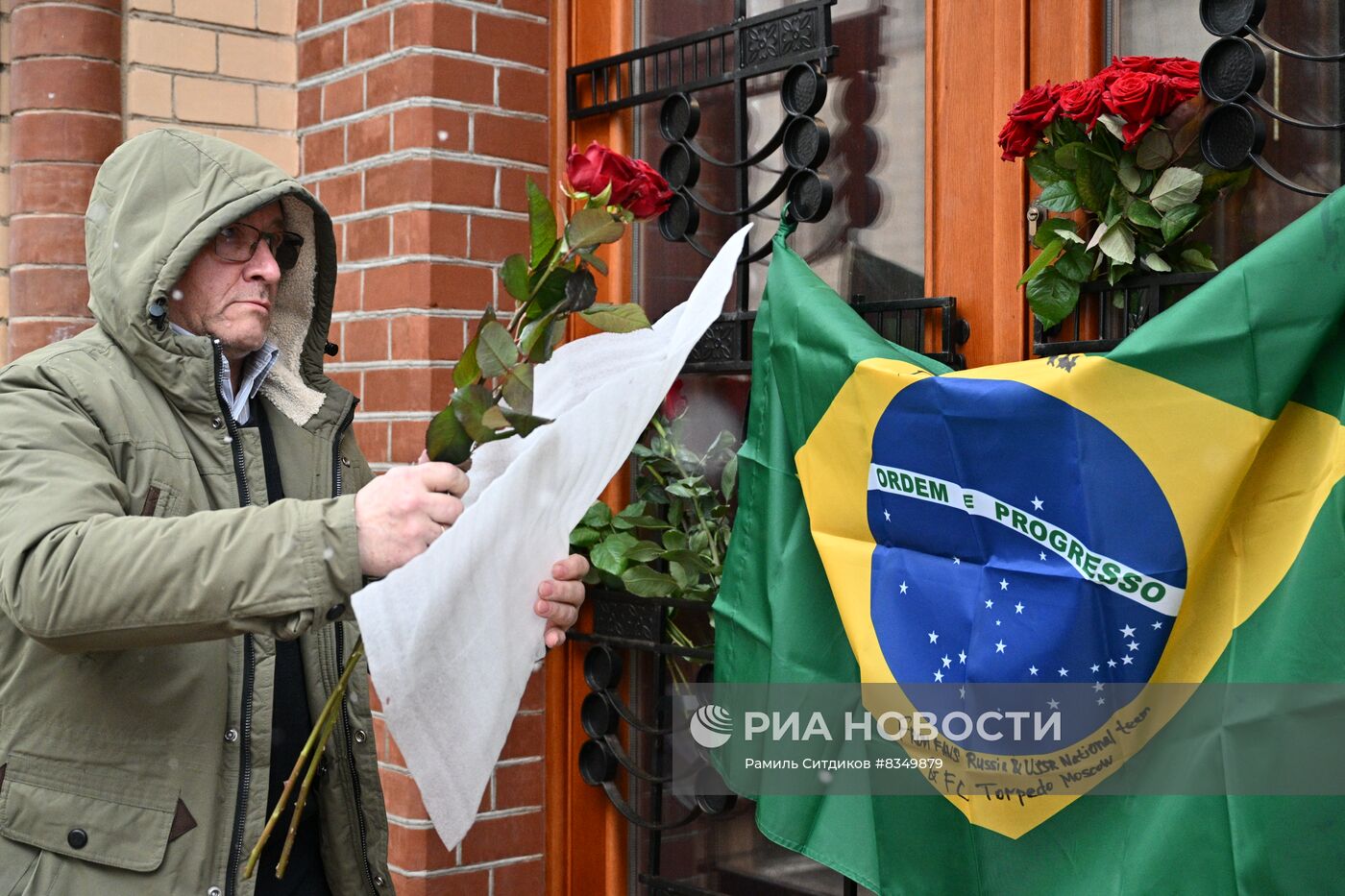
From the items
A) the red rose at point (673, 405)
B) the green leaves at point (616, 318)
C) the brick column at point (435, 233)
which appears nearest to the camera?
the green leaves at point (616, 318)

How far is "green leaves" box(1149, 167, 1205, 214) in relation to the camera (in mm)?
1829

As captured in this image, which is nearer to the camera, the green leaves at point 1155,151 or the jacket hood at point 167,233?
the green leaves at point 1155,151

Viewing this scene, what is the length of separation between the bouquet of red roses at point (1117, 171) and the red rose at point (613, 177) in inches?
21.1

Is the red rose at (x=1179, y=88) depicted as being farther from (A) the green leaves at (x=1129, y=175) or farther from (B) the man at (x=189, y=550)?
(B) the man at (x=189, y=550)

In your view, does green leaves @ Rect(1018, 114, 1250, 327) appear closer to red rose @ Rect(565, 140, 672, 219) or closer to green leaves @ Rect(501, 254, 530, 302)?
red rose @ Rect(565, 140, 672, 219)

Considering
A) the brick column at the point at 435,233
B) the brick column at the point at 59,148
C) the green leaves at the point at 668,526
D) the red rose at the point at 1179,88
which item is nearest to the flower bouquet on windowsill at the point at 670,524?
the green leaves at the point at 668,526

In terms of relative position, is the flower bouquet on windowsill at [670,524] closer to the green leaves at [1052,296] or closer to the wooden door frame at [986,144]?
the wooden door frame at [986,144]

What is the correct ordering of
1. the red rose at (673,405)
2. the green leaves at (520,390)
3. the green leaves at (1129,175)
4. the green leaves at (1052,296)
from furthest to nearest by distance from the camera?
the red rose at (673,405) < the green leaves at (1052,296) < the green leaves at (1129,175) < the green leaves at (520,390)

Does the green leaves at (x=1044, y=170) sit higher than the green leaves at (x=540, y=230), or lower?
higher

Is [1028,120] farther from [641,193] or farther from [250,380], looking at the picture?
[250,380]

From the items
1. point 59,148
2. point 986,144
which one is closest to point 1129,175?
point 986,144

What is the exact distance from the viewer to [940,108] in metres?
2.27

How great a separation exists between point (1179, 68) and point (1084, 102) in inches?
5.1

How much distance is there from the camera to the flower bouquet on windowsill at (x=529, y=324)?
1.65 m
